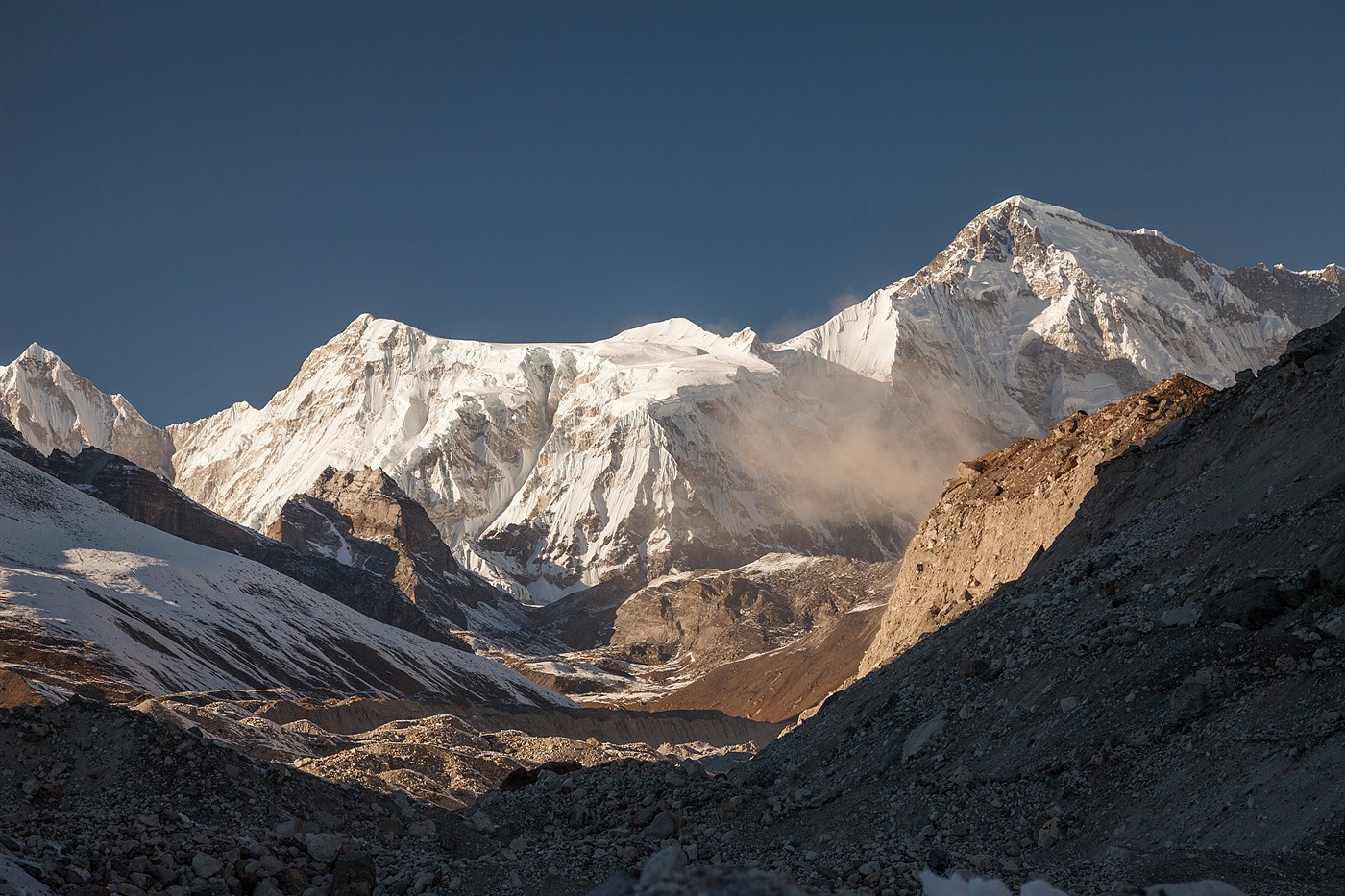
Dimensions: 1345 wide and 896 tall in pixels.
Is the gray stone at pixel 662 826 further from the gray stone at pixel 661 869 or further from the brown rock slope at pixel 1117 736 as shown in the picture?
the gray stone at pixel 661 869

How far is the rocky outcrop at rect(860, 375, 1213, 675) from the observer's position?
4306 cm

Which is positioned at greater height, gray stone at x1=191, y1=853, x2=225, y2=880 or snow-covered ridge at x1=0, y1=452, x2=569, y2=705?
snow-covered ridge at x1=0, y1=452, x2=569, y2=705

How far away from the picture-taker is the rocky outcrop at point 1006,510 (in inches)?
1695

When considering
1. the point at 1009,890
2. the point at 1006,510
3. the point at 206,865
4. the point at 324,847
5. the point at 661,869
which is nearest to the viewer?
A: the point at 661,869

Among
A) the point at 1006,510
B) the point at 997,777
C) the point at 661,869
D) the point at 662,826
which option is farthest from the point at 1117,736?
the point at 1006,510

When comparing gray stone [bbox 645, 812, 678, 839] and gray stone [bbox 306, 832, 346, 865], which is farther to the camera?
gray stone [bbox 645, 812, 678, 839]

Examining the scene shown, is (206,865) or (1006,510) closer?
(206,865)

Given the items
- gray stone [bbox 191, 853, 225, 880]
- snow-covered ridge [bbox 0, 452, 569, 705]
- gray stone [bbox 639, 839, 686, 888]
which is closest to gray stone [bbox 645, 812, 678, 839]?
gray stone [bbox 191, 853, 225, 880]

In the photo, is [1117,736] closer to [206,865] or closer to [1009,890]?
[1009,890]

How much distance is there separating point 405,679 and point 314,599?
2144cm

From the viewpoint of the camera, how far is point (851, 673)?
168875 millimetres

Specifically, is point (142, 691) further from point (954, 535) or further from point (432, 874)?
point (432, 874)

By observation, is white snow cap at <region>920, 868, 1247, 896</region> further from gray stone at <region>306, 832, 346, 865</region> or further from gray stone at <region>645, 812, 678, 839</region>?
gray stone at <region>645, 812, 678, 839</region>

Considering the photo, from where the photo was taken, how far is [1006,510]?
49.4 metres
